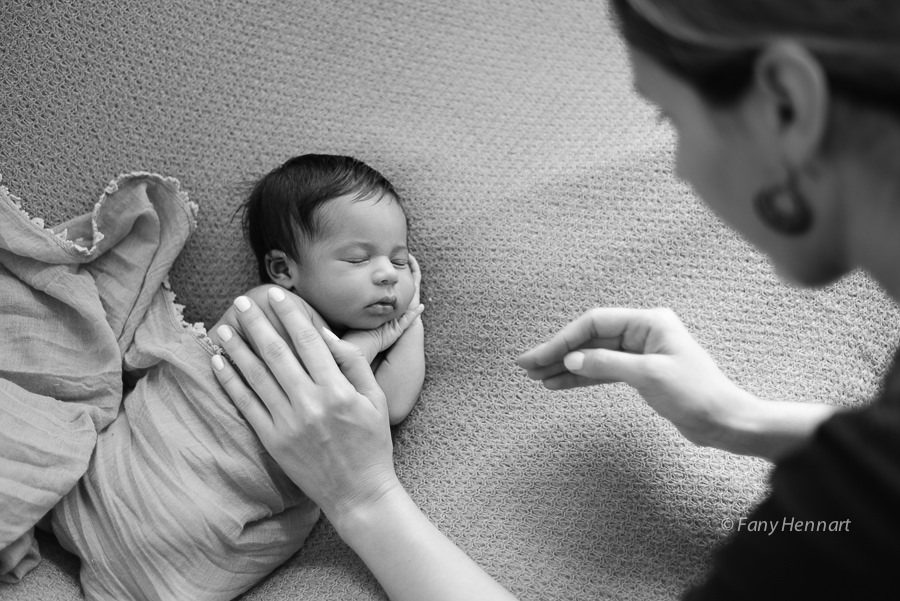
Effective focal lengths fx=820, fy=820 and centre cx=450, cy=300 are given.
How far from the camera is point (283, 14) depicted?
4.83 feet

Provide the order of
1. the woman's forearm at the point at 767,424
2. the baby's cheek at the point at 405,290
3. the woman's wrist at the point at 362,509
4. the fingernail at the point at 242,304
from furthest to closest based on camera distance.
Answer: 1. the baby's cheek at the point at 405,290
2. the fingernail at the point at 242,304
3. the woman's wrist at the point at 362,509
4. the woman's forearm at the point at 767,424

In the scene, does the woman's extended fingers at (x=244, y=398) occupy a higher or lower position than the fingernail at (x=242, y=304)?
lower

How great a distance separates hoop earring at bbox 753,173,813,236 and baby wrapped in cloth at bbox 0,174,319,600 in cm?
77

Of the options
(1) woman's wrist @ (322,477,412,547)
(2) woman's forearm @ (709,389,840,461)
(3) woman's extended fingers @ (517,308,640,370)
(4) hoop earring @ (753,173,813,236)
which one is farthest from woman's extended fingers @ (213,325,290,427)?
(4) hoop earring @ (753,173,813,236)

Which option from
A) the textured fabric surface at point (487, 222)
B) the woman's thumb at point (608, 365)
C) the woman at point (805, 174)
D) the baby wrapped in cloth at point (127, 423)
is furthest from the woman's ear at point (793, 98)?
the baby wrapped in cloth at point (127, 423)

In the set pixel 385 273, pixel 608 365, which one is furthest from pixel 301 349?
pixel 608 365

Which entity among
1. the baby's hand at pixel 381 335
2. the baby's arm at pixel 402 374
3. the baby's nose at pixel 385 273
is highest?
the baby's nose at pixel 385 273

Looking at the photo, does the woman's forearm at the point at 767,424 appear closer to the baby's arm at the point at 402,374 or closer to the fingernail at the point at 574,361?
the fingernail at the point at 574,361

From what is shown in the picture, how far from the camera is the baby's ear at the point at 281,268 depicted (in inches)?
51.2

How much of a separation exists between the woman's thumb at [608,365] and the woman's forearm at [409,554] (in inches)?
10.9

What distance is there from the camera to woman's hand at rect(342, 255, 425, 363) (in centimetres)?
126

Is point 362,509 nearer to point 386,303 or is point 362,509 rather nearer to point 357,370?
point 357,370

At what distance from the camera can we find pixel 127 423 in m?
1.22

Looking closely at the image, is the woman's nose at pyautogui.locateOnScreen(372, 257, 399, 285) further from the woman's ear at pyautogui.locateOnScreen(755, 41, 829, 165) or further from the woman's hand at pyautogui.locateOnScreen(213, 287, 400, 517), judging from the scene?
the woman's ear at pyautogui.locateOnScreen(755, 41, 829, 165)
